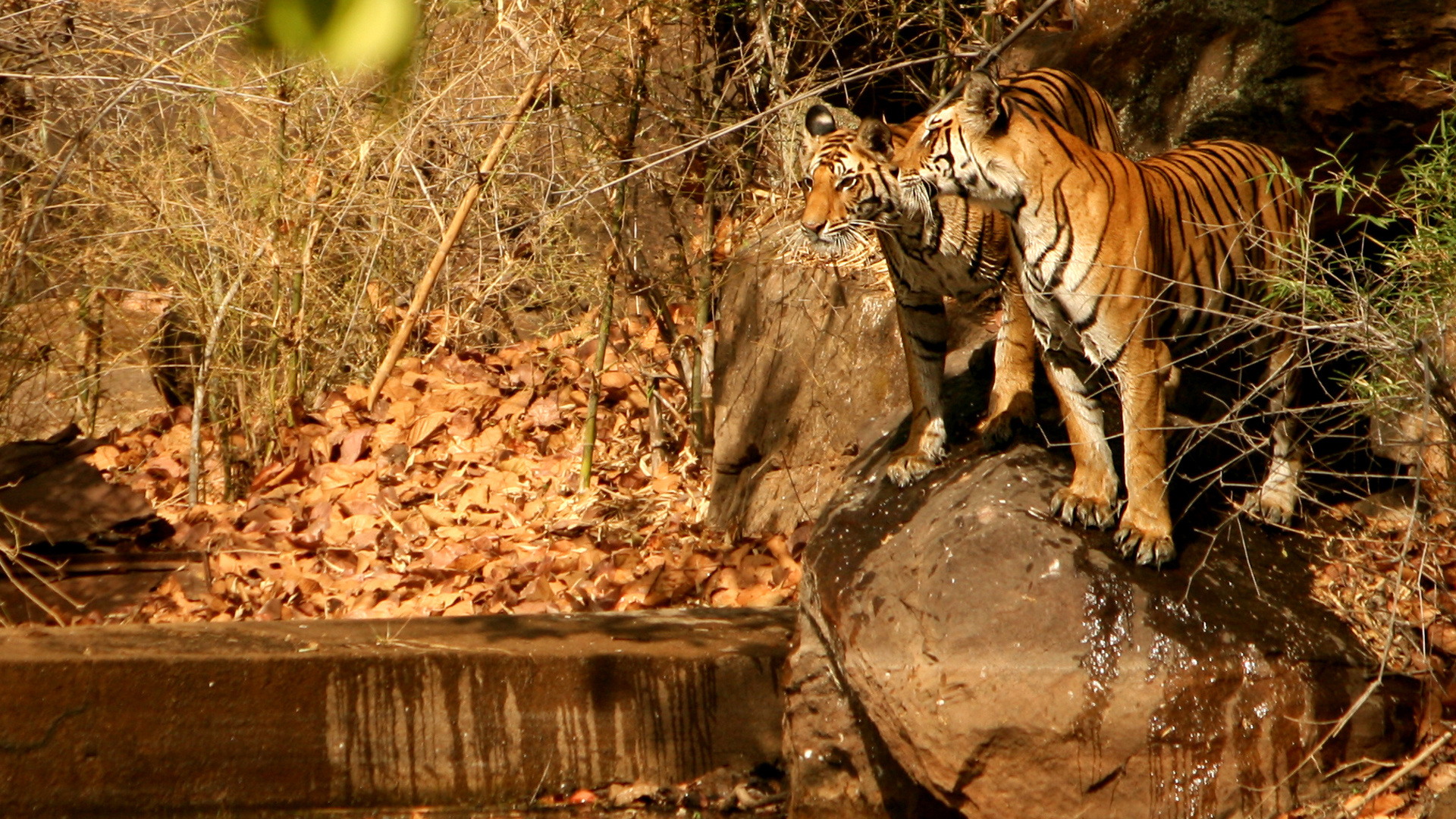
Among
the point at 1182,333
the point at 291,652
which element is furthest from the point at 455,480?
the point at 1182,333

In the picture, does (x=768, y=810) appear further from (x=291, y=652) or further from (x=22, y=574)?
(x=22, y=574)

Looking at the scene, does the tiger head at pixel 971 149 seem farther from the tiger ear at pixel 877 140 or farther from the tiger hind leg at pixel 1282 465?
the tiger hind leg at pixel 1282 465

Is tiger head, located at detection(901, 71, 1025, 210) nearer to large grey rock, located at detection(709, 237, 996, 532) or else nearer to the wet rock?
the wet rock

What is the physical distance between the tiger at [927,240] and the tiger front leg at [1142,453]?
718 mm

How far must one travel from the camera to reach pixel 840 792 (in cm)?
451

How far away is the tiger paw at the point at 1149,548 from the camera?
4137 mm

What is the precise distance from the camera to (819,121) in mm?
5016

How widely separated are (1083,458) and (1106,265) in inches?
23.4

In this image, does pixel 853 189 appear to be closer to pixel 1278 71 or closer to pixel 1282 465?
pixel 1282 465

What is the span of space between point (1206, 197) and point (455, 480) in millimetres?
4508

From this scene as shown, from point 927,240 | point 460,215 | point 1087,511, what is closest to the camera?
point 1087,511

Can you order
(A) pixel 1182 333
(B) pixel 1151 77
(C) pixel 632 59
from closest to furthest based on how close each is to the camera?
(A) pixel 1182 333 → (B) pixel 1151 77 → (C) pixel 632 59

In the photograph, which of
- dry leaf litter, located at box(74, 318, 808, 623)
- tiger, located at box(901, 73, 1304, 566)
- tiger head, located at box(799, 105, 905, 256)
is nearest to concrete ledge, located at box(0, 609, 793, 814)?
dry leaf litter, located at box(74, 318, 808, 623)

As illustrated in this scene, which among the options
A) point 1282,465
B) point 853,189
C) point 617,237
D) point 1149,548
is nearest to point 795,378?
point 617,237
